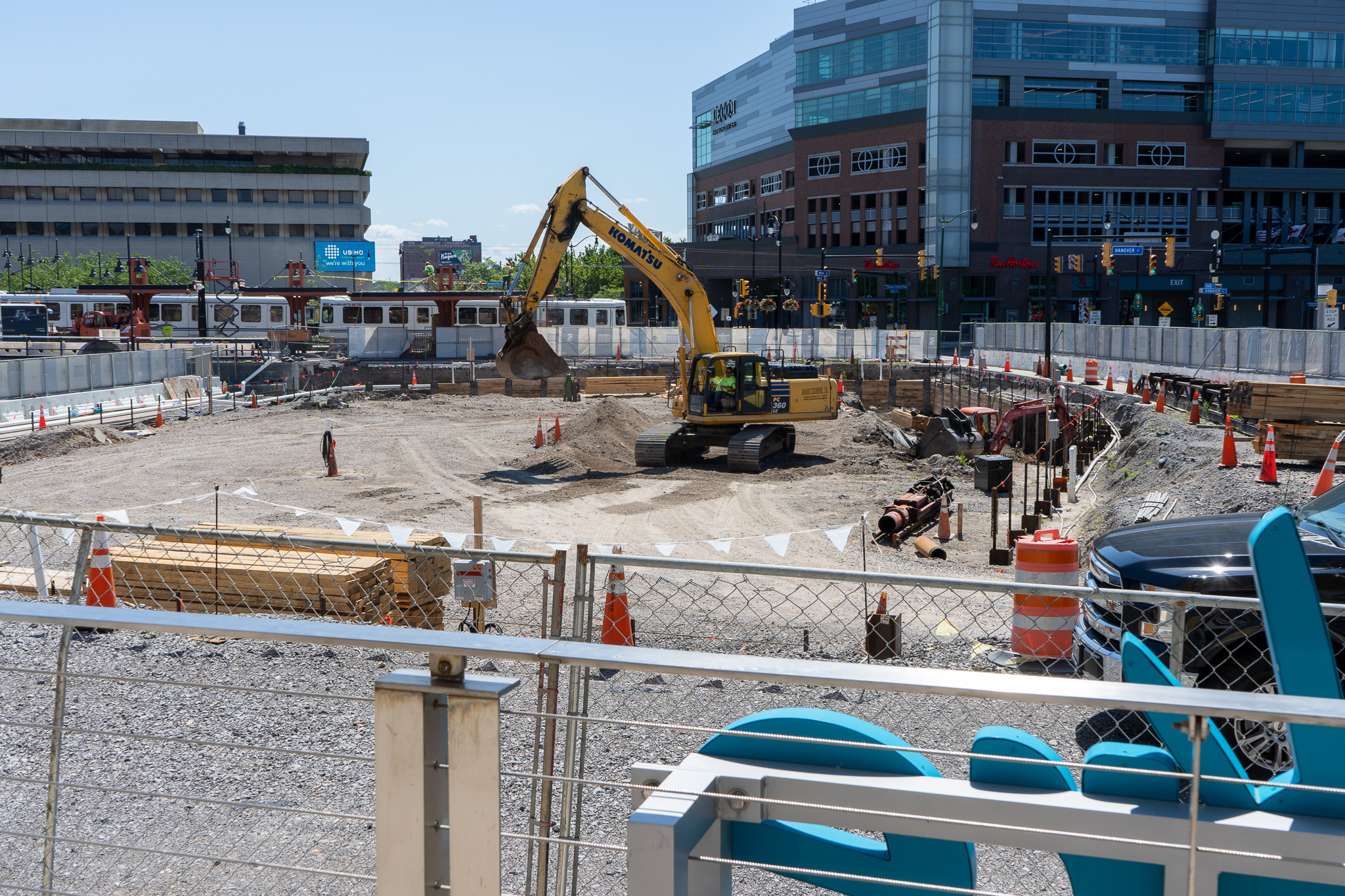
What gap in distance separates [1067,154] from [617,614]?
8220 cm

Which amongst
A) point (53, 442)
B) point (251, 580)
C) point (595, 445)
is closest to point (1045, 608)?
point (251, 580)

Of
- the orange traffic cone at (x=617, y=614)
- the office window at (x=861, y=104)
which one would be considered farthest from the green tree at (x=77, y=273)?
the orange traffic cone at (x=617, y=614)

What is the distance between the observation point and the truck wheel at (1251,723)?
612 cm

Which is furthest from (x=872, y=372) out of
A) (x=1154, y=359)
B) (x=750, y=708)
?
(x=750, y=708)

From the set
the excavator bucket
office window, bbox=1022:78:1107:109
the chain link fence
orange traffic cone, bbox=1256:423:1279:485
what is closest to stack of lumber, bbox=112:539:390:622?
the chain link fence

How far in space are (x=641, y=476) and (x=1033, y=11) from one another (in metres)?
67.6

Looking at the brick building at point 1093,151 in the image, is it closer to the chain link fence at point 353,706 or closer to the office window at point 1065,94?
the office window at point 1065,94

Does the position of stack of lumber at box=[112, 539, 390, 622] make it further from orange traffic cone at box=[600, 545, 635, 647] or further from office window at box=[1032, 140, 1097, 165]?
office window at box=[1032, 140, 1097, 165]

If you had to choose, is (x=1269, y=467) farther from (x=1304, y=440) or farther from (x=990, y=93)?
(x=990, y=93)

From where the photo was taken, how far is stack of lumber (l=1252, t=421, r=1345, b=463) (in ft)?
63.0

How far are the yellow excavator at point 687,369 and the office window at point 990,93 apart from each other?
5949cm

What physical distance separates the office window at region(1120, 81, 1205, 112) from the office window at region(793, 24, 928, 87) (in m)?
15.9

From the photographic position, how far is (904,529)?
19547 mm

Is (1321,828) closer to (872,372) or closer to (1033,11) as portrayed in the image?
(872,372)
